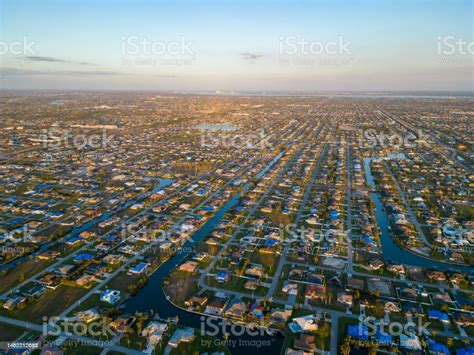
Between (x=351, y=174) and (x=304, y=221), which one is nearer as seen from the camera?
(x=304, y=221)

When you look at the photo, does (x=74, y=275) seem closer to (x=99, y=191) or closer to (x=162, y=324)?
(x=162, y=324)

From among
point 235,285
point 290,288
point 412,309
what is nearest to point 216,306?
point 235,285

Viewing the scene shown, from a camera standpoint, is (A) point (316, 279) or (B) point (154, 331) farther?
(A) point (316, 279)

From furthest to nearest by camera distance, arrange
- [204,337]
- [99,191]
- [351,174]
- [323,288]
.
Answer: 1. [351,174]
2. [99,191]
3. [323,288]
4. [204,337]

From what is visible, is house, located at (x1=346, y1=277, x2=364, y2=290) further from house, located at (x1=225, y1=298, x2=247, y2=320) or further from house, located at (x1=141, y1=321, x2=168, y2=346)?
house, located at (x1=141, y1=321, x2=168, y2=346)

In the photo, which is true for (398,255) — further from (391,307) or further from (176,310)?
(176,310)

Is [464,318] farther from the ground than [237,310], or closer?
closer

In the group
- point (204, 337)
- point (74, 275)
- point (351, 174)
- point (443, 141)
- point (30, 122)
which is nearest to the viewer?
point (204, 337)

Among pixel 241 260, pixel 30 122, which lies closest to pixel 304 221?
pixel 241 260
